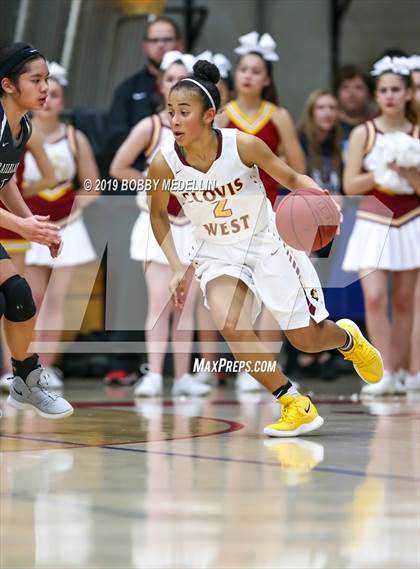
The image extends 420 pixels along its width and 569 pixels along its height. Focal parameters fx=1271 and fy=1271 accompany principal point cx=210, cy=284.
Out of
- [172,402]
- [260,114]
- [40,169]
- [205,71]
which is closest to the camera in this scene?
[205,71]

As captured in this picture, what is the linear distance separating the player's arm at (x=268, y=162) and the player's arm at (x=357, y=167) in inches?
102

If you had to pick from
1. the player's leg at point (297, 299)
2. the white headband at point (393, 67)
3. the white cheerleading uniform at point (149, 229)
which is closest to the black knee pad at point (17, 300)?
the player's leg at point (297, 299)

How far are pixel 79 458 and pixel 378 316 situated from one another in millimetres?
3721

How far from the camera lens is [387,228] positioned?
824 cm

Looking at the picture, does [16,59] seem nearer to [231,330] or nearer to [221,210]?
[221,210]

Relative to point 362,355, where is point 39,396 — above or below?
below

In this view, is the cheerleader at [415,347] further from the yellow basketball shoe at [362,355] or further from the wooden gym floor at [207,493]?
the yellow basketball shoe at [362,355]

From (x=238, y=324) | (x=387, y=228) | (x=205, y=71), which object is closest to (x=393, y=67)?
(x=387, y=228)

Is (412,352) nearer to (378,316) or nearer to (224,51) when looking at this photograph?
(378,316)

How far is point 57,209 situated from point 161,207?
2.91 metres

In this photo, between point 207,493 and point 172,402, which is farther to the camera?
point 172,402

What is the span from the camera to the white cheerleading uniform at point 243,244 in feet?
18.6

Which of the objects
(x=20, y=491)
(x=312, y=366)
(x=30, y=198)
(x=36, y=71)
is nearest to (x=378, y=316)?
(x=312, y=366)

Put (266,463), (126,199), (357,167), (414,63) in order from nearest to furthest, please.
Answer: (266,463)
(357,167)
(414,63)
(126,199)
